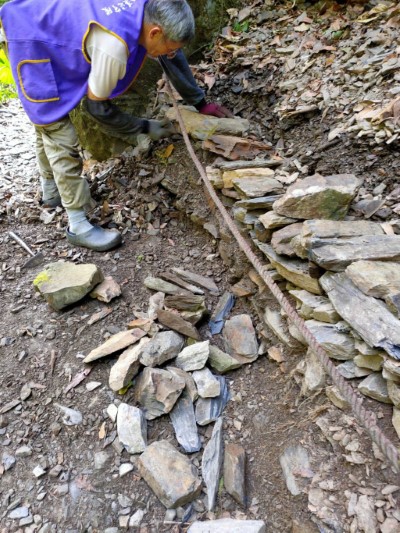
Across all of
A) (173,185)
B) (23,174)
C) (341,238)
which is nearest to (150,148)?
(173,185)

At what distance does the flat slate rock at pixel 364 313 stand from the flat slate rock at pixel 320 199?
1.57 ft

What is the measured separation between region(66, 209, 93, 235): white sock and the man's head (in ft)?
4.67

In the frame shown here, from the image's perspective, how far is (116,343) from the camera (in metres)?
2.66

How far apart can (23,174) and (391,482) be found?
437 cm

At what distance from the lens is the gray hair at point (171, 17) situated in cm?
257

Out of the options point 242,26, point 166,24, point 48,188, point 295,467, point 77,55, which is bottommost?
point 295,467

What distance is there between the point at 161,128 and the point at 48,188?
1.22 meters

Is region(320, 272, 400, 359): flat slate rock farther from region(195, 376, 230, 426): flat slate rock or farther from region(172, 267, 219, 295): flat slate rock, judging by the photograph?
region(172, 267, 219, 295): flat slate rock

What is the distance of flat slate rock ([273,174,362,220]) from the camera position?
2457mm

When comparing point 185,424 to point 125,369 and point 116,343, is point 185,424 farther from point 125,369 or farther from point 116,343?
point 116,343

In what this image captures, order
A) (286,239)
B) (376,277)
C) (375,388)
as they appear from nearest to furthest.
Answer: (375,388), (376,277), (286,239)

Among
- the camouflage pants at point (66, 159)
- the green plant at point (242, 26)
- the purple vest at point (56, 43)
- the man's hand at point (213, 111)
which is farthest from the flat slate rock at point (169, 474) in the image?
the green plant at point (242, 26)

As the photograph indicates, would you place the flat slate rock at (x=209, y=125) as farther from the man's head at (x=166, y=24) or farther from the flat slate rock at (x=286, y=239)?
the flat slate rock at (x=286, y=239)

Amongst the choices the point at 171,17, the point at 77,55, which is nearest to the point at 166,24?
the point at 171,17
